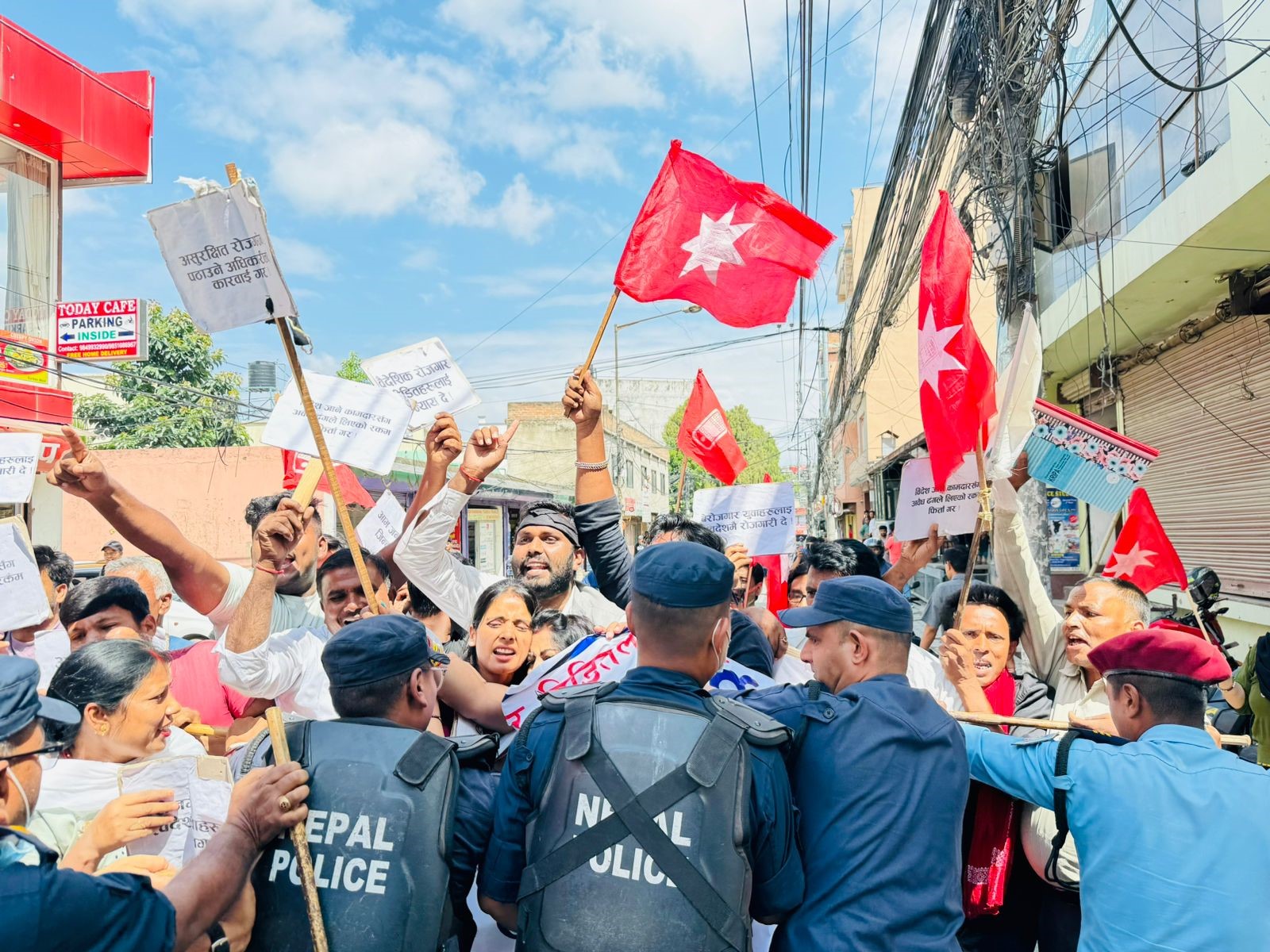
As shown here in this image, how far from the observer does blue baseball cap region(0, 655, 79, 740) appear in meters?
1.85

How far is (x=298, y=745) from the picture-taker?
81.3 inches

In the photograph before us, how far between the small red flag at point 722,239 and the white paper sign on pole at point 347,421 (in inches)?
55.2

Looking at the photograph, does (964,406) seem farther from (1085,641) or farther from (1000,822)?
(1000,822)

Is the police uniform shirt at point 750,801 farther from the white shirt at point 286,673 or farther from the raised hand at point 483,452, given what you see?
the raised hand at point 483,452

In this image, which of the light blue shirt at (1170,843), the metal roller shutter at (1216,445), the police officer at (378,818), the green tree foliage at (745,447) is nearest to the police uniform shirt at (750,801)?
the police officer at (378,818)

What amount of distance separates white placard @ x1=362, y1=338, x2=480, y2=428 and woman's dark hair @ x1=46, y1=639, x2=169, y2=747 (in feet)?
6.98

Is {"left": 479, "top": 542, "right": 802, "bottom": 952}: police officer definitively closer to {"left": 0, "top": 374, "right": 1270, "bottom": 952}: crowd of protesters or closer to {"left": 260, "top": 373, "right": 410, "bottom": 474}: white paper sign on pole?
{"left": 0, "top": 374, "right": 1270, "bottom": 952}: crowd of protesters

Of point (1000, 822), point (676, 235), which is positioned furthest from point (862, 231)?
point (1000, 822)

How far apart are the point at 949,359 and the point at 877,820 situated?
2.72 metres

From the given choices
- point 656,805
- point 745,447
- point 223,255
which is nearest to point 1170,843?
point 656,805

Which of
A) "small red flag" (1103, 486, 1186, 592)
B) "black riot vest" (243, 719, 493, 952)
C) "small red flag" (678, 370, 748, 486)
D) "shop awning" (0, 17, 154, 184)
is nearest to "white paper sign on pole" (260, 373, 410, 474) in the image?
"black riot vest" (243, 719, 493, 952)

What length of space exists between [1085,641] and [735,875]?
2102 mm

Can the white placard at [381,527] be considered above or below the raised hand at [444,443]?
below

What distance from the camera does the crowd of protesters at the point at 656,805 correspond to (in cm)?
186
